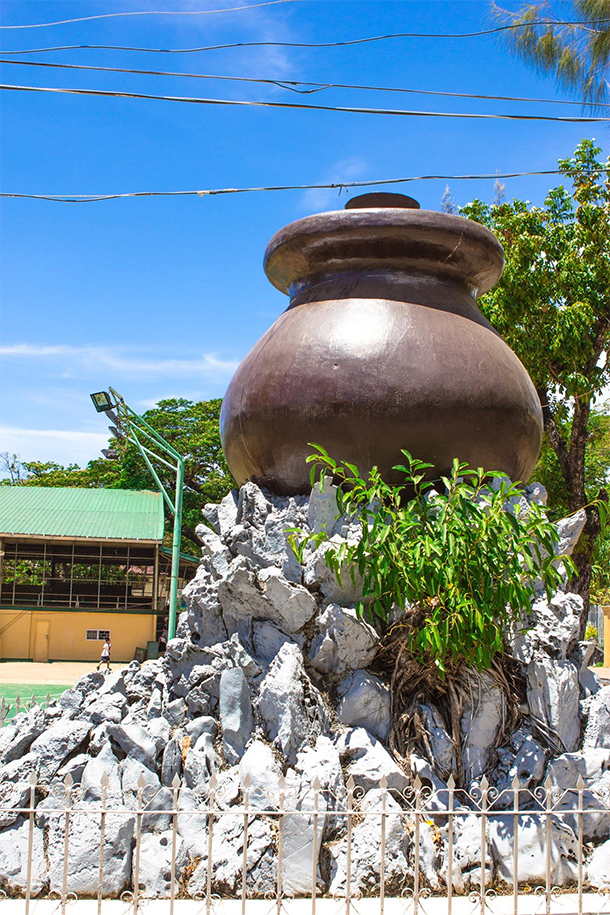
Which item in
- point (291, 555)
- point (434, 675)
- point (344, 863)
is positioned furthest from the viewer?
point (291, 555)

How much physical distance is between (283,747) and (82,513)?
1802cm

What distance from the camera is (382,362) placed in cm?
494

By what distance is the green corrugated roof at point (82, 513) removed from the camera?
66.3 feet

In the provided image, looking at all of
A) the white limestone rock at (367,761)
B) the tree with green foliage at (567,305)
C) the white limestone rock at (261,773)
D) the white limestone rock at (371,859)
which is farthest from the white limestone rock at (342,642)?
the tree with green foliage at (567,305)

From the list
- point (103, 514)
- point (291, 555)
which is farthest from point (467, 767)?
point (103, 514)

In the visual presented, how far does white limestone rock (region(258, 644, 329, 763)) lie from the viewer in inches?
166

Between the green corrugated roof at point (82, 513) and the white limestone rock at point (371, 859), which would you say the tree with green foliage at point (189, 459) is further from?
the white limestone rock at point (371, 859)

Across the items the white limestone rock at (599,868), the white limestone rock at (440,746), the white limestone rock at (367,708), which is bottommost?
the white limestone rock at (599,868)

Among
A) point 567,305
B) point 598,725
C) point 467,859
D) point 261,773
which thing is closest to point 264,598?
point 261,773

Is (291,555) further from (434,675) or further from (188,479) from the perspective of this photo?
(188,479)

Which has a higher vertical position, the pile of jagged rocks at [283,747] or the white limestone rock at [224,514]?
the white limestone rock at [224,514]

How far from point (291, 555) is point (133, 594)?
18506mm

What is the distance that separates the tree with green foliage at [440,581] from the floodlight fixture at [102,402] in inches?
402

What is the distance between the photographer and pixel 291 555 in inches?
193
